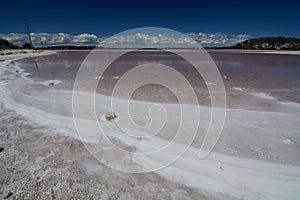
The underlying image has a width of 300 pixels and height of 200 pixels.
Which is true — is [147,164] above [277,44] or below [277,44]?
below

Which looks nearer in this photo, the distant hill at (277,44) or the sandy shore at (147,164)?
the sandy shore at (147,164)

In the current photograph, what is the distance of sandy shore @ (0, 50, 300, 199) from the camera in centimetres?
228

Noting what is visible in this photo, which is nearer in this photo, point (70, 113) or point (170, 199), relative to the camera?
point (170, 199)

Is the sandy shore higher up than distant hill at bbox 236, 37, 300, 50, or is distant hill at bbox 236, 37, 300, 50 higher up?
distant hill at bbox 236, 37, 300, 50

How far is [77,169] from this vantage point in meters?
2.68

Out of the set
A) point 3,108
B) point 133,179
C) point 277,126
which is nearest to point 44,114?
point 3,108

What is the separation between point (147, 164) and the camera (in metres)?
2.82

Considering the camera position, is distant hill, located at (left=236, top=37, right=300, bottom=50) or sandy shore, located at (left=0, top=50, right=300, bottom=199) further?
distant hill, located at (left=236, top=37, right=300, bottom=50)

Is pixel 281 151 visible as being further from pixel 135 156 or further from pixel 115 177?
pixel 115 177

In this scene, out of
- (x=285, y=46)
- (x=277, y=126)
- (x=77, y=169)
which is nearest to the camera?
(x=77, y=169)

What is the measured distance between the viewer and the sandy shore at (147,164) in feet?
7.47

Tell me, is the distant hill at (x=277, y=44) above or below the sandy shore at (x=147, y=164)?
above

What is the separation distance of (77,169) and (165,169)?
5.01ft

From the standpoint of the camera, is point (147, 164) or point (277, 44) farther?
point (277, 44)
